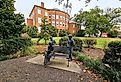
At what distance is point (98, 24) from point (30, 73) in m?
34.6

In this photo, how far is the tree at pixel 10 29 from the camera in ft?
57.6

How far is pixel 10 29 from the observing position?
1923 cm

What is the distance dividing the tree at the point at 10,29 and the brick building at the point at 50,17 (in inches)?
1242

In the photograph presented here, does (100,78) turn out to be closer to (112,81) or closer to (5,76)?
(112,81)

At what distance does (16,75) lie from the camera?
9.16 meters

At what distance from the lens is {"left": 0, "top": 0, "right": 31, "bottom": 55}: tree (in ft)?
57.6

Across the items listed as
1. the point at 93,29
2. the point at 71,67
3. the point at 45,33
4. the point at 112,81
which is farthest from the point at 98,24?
the point at 112,81

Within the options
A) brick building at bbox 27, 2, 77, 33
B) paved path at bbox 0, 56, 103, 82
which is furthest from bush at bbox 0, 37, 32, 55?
brick building at bbox 27, 2, 77, 33

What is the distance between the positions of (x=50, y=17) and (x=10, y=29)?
4251cm

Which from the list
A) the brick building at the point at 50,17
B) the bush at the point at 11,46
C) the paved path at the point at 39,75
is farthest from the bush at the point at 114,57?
the brick building at the point at 50,17

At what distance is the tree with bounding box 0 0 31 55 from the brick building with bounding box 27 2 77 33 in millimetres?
31543

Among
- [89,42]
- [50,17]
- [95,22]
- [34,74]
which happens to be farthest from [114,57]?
[50,17]

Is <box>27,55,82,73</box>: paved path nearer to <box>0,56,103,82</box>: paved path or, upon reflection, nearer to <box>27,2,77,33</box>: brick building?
<box>0,56,103,82</box>: paved path

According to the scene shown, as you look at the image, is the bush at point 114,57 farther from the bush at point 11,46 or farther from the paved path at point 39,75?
the bush at point 11,46
